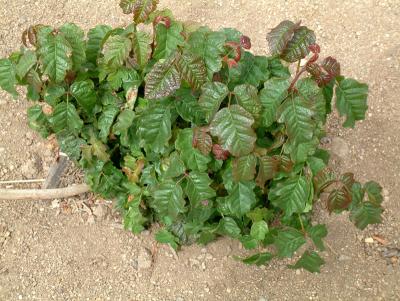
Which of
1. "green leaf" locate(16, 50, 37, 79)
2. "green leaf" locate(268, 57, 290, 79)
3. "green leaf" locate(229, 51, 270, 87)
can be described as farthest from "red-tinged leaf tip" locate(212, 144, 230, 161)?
"green leaf" locate(16, 50, 37, 79)

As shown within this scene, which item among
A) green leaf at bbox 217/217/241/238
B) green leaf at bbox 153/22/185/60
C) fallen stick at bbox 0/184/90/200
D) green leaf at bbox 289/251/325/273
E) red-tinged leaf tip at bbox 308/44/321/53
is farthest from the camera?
fallen stick at bbox 0/184/90/200

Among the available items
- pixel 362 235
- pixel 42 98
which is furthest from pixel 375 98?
pixel 42 98

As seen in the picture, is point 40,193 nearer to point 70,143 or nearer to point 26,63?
point 70,143

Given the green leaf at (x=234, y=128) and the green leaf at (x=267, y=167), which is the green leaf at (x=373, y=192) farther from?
the green leaf at (x=234, y=128)

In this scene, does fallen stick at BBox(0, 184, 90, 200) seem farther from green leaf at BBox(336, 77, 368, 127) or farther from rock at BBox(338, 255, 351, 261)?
green leaf at BBox(336, 77, 368, 127)

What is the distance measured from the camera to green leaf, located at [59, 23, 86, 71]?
1.99 meters

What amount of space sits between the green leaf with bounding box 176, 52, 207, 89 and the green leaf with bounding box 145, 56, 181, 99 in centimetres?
2

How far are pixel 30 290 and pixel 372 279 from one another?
1.49 metres

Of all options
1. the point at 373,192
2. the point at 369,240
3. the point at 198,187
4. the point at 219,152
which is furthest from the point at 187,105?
the point at 369,240

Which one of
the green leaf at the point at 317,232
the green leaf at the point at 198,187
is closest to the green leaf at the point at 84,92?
the green leaf at the point at 198,187

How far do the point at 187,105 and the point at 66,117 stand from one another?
1.63 ft

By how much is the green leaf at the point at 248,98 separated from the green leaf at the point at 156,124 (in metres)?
0.29

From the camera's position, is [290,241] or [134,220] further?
[134,220]

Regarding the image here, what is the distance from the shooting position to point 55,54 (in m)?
1.92
